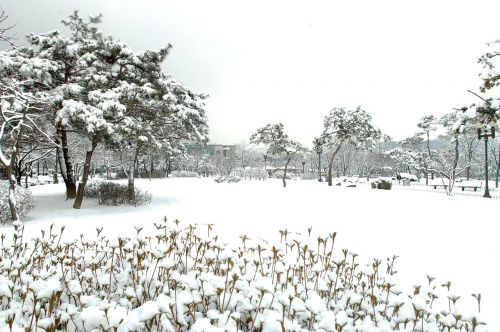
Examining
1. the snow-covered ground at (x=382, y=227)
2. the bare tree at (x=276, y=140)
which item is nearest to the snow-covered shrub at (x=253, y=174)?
the bare tree at (x=276, y=140)

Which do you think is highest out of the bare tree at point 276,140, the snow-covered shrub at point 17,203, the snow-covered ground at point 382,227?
the bare tree at point 276,140

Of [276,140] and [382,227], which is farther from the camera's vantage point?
[276,140]

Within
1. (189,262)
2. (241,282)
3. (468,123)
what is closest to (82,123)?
(189,262)

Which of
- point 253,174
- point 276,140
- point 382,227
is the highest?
point 276,140

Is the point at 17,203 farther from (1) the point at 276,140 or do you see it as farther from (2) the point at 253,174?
(2) the point at 253,174

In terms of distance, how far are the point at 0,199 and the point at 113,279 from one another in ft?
27.9

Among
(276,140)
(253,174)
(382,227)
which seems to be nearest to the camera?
(382,227)

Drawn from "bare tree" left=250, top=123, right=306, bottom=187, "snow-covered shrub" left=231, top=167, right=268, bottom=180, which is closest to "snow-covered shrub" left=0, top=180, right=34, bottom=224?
"bare tree" left=250, top=123, right=306, bottom=187

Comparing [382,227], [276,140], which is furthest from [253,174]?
[382,227]

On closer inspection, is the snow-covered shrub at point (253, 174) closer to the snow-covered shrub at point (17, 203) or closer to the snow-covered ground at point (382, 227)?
the snow-covered ground at point (382, 227)

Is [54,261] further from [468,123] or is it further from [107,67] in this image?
[468,123]

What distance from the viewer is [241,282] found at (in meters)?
2.40

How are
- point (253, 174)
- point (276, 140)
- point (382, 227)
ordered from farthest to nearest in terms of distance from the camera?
point (253, 174) → point (276, 140) → point (382, 227)

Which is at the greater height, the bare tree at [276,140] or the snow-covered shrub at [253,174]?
the bare tree at [276,140]
